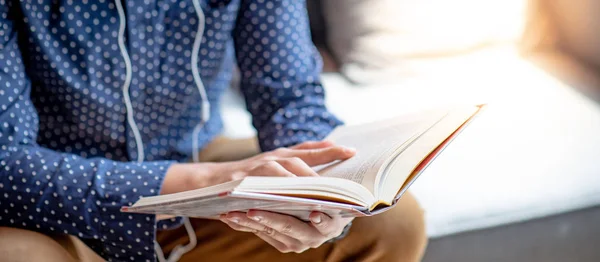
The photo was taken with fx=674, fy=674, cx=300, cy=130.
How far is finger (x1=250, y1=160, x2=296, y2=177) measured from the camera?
29.4 inches

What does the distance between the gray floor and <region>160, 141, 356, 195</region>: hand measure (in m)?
A: 0.37

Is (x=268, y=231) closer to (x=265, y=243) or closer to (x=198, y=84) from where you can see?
(x=265, y=243)

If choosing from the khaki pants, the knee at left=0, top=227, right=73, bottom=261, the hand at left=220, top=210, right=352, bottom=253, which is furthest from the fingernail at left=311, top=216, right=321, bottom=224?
the knee at left=0, top=227, right=73, bottom=261

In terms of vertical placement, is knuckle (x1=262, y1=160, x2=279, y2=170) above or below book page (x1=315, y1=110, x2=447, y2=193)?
below

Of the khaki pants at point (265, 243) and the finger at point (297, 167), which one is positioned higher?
the finger at point (297, 167)

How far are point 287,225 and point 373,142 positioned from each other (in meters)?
0.15

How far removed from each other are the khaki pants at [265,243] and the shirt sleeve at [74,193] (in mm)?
26

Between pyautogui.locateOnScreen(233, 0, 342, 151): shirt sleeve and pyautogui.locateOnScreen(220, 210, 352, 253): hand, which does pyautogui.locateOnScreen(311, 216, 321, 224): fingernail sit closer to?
pyautogui.locateOnScreen(220, 210, 352, 253): hand

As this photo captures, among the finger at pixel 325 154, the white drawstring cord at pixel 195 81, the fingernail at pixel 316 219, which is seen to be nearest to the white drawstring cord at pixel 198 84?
the white drawstring cord at pixel 195 81

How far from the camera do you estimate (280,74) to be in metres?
1.00

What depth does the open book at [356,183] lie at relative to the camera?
23.5 inches

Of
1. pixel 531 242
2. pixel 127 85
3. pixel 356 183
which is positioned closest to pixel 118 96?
pixel 127 85

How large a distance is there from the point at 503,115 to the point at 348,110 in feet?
0.96

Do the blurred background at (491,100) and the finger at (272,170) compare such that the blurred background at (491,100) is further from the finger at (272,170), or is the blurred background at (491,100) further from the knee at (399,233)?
the finger at (272,170)
